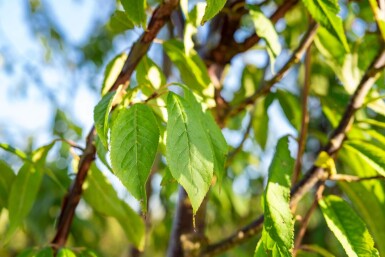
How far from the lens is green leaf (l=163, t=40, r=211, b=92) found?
0.71 metres

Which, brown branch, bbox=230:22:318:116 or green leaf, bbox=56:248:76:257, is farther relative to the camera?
brown branch, bbox=230:22:318:116

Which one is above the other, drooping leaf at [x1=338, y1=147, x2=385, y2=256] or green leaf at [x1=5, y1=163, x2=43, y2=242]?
green leaf at [x1=5, y1=163, x2=43, y2=242]

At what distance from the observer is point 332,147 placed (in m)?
0.73

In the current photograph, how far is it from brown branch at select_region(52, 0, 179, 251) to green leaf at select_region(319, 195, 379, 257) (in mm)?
292

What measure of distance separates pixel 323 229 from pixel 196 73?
1.58 metres

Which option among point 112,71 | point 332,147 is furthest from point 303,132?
point 112,71

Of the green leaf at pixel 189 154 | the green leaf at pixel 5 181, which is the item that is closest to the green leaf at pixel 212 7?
Answer: the green leaf at pixel 189 154

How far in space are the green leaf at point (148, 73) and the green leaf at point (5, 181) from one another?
24cm

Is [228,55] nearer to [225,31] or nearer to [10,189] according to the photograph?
[225,31]

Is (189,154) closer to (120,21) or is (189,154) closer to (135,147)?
(135,147)

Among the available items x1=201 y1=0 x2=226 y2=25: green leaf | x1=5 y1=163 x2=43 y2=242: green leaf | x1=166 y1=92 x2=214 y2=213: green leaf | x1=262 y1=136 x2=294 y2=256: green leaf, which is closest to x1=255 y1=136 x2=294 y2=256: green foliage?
x1=262 y1=136 x2=294 y2=256: green leaf

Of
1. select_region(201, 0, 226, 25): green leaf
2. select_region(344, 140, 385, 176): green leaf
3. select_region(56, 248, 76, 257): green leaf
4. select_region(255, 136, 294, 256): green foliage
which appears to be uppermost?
select_region(201, 0, 226, 25): green leaf

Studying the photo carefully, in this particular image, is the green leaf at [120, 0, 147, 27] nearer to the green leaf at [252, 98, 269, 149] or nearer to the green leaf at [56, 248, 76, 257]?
the green leaf at [56, 248, 76, 257]

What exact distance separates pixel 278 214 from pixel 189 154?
136 millimetres
